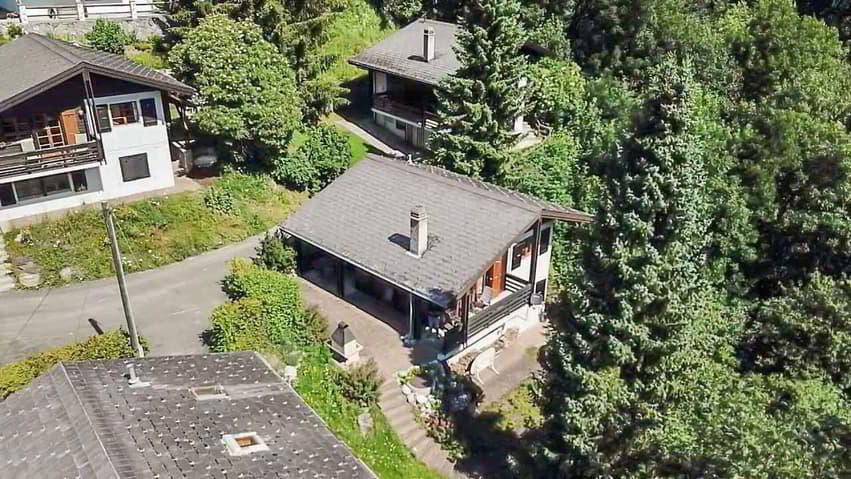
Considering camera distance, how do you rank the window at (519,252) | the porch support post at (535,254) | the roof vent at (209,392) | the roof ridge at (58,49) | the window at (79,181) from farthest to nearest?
the window at (79,181) → the roof ridge at (58,49) → the window at (519,252) → the porch support post at (535,254) → the roof vent at (209,392)

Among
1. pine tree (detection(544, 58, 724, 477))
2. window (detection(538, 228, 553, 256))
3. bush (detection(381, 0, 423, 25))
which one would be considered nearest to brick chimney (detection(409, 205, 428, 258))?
window (detection(538, 228, 553, 256))

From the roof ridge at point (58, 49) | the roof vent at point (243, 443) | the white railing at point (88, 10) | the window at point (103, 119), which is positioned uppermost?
the white railing at point (88, 10)

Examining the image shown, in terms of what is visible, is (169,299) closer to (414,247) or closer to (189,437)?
(414,247)

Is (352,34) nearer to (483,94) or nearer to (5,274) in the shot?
(483,94)

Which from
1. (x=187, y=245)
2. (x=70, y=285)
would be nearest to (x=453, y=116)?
(x=187, y=245)

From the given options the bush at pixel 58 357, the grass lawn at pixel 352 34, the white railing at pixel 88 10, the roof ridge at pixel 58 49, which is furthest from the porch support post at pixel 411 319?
the white railing at pixel 88 10

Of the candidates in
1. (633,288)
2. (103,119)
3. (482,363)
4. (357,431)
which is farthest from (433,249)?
(103,119)

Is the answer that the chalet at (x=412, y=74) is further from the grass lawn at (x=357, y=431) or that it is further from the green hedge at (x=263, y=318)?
the grass lawn at (x=357, y=431)
